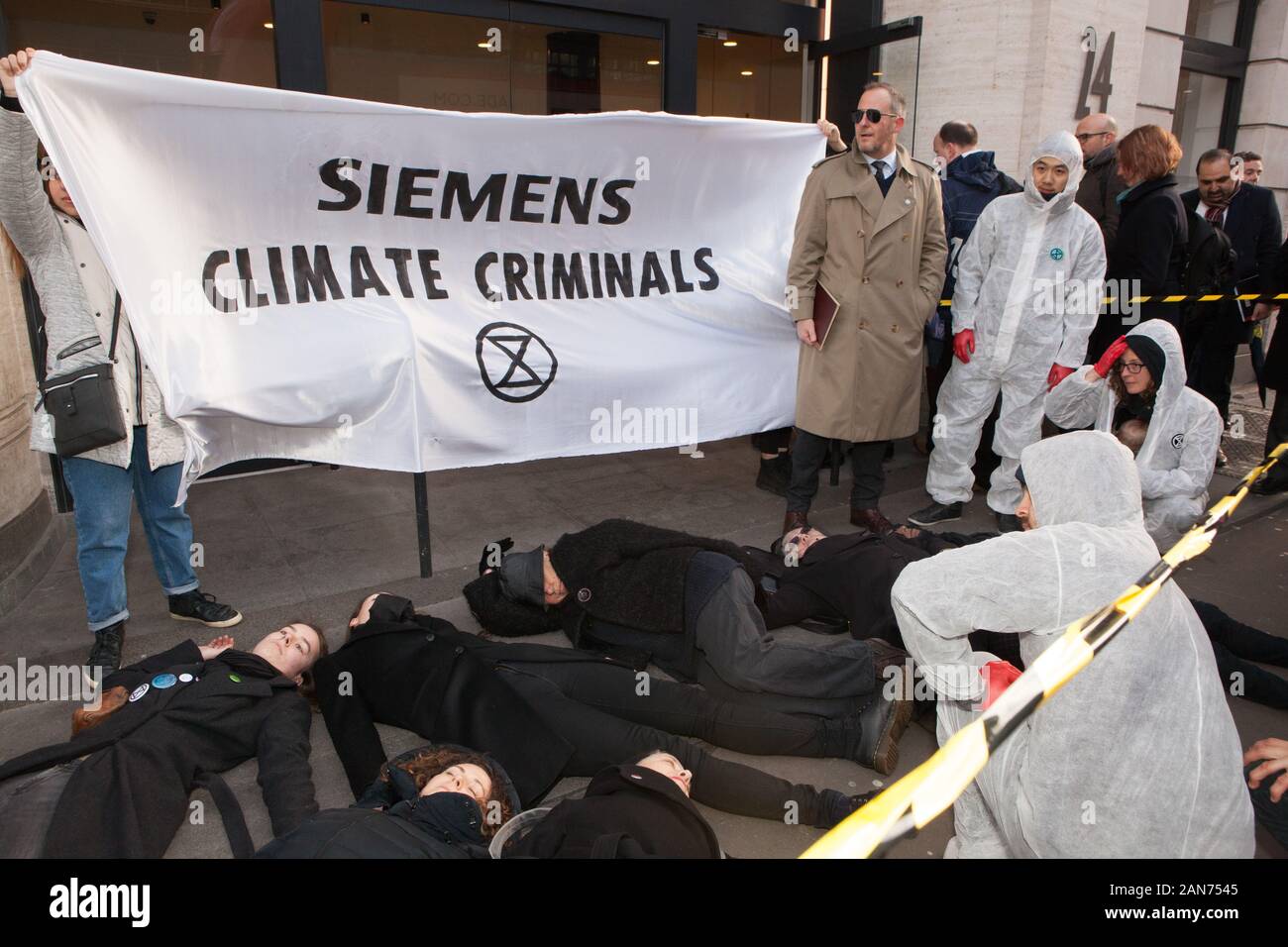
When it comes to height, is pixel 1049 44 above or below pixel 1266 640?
above

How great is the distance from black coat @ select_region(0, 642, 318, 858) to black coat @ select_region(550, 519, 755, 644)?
41.3 inches

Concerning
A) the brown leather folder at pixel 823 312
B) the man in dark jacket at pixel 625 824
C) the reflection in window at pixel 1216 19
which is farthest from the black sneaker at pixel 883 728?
the reflection in window at pixel 1216 19

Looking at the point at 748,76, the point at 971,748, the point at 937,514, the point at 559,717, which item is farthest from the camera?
the point at 748,76

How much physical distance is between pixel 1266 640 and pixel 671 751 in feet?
8.28

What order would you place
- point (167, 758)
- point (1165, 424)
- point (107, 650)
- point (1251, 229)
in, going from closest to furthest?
point (167, 758), point (107, 650), point (1165, 424), point (1251, 229)

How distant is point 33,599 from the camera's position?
14.3ft

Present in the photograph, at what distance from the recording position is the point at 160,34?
17.2 feet

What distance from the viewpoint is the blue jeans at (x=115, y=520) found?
11.7 feet

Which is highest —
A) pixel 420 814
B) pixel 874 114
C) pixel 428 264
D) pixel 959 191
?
pixel 874 114

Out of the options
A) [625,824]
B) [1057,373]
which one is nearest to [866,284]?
[1057,373]

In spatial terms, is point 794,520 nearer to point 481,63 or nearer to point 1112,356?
point 1112,356

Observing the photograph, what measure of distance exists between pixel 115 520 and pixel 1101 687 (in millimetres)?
3520

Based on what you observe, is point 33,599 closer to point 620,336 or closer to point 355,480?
point 355,480
